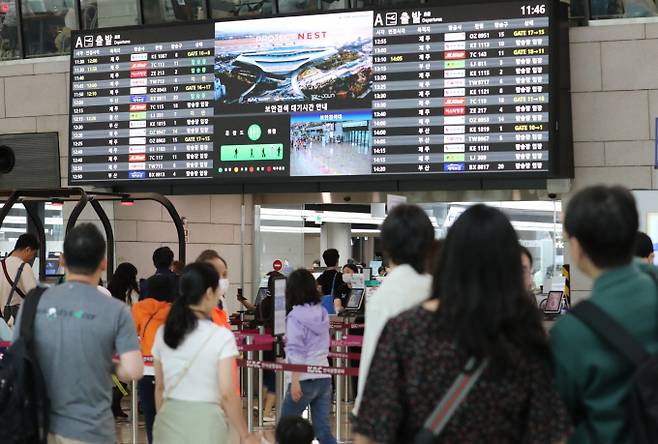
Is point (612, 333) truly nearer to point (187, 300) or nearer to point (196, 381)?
point (196, 381)

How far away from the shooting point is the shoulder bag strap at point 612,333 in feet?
8.95

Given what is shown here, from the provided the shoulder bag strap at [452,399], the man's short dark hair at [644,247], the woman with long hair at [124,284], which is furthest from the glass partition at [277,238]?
the shoulder bag strap at [452,399]

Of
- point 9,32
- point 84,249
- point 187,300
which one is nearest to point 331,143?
point 9,32

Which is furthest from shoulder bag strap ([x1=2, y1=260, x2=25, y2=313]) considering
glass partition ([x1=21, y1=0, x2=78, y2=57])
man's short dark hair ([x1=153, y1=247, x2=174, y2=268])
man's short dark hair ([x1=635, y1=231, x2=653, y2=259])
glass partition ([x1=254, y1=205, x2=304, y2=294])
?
man's short dark hair ([x1=635, y1=231, x2=653, y2=259])

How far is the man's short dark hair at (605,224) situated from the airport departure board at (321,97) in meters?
6.90

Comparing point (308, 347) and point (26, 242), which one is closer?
point (308, 347)

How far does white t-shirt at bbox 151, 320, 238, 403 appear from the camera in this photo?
4.40 meters

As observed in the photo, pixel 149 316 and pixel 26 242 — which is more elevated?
pixel 26 242

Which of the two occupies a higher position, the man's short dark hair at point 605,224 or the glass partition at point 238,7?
the glass partition at point 238,7

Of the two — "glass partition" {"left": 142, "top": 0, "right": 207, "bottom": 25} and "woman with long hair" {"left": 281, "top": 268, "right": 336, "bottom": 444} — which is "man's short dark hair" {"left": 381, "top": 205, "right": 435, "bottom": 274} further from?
"glass partition" {"left": 142, "top": 0, "right": 207, "bottom": 25}

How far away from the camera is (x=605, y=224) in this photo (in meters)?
2.79

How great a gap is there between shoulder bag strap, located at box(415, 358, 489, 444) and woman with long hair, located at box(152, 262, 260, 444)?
1.83m

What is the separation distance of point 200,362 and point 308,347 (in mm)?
3156

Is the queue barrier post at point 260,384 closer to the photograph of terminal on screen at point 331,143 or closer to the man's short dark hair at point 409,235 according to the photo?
the photograph of terminal on screen at point 331,143
